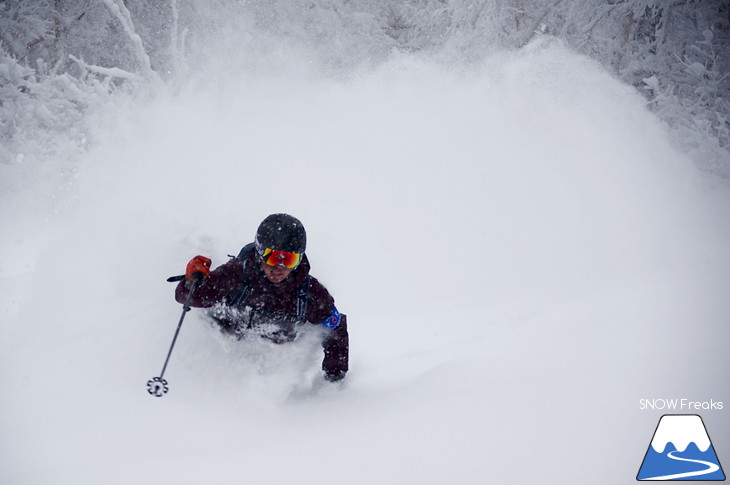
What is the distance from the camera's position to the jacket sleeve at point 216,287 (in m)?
3.04

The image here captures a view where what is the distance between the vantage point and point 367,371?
3.73 m

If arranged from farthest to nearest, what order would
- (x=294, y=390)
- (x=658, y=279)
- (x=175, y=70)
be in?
(x=175, y=70) → (x=658, y=279) → (x=294, y=390)

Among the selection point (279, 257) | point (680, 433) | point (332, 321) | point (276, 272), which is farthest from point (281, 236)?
point (680, 433)

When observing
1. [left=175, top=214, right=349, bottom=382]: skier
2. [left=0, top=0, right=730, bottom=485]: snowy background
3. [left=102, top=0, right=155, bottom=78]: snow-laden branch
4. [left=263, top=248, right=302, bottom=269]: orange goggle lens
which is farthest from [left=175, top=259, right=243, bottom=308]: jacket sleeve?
[left=102, top=0, right=155, bottom=78]: snow-laden branch

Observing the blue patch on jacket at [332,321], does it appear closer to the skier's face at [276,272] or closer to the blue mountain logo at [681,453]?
the skier's face at [276,272]

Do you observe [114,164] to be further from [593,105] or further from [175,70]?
[593,105]

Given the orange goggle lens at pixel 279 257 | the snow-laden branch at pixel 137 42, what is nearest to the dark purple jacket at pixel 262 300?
the orange goggle lens at pixel 279 257

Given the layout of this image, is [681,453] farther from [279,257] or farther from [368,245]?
[368,245]

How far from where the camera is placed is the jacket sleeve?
3.04m

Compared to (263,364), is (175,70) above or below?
above

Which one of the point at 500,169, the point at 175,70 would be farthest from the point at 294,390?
the point at 175,70

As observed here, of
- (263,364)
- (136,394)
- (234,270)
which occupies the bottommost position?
(136,394)

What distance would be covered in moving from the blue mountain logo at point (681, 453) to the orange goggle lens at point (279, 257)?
7.23 feet

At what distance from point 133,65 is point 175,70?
186 centimetres
